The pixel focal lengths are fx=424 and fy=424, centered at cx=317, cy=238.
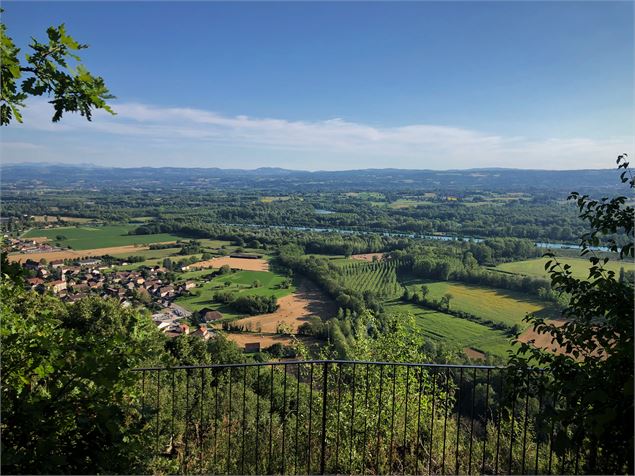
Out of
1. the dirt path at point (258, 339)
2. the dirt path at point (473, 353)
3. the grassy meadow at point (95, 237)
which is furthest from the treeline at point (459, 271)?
the grassy meadow at point (95, 237)

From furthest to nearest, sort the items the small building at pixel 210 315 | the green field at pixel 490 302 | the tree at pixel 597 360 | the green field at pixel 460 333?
the green field at pixel 490 302 < the small building at pixel 210 315 < the green field at pixel 460 333 < the tree at pixel 597 360

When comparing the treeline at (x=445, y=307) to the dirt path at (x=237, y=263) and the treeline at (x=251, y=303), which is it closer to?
the treeline at (x=251, y=303)

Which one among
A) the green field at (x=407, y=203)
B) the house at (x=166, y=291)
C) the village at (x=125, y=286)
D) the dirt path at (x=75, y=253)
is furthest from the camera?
the green field at (x=407, y=203)

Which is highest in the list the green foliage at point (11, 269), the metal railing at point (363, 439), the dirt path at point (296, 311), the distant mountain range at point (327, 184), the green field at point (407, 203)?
the distant mountain range at point (327, 184)

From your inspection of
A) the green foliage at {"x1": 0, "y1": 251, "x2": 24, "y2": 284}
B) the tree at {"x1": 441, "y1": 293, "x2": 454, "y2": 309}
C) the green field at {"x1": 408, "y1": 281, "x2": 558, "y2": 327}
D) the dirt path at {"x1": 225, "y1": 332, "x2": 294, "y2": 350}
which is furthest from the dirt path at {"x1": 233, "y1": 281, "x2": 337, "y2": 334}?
Result: the green foliage at {"x1": 0, "y1": 251, "x2": 24, "y2": 284}

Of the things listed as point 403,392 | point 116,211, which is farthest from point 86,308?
point 116,211

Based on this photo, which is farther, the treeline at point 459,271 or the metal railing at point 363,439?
the treeline at point 459,271

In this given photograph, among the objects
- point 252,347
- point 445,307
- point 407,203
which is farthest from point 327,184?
point 252,347
